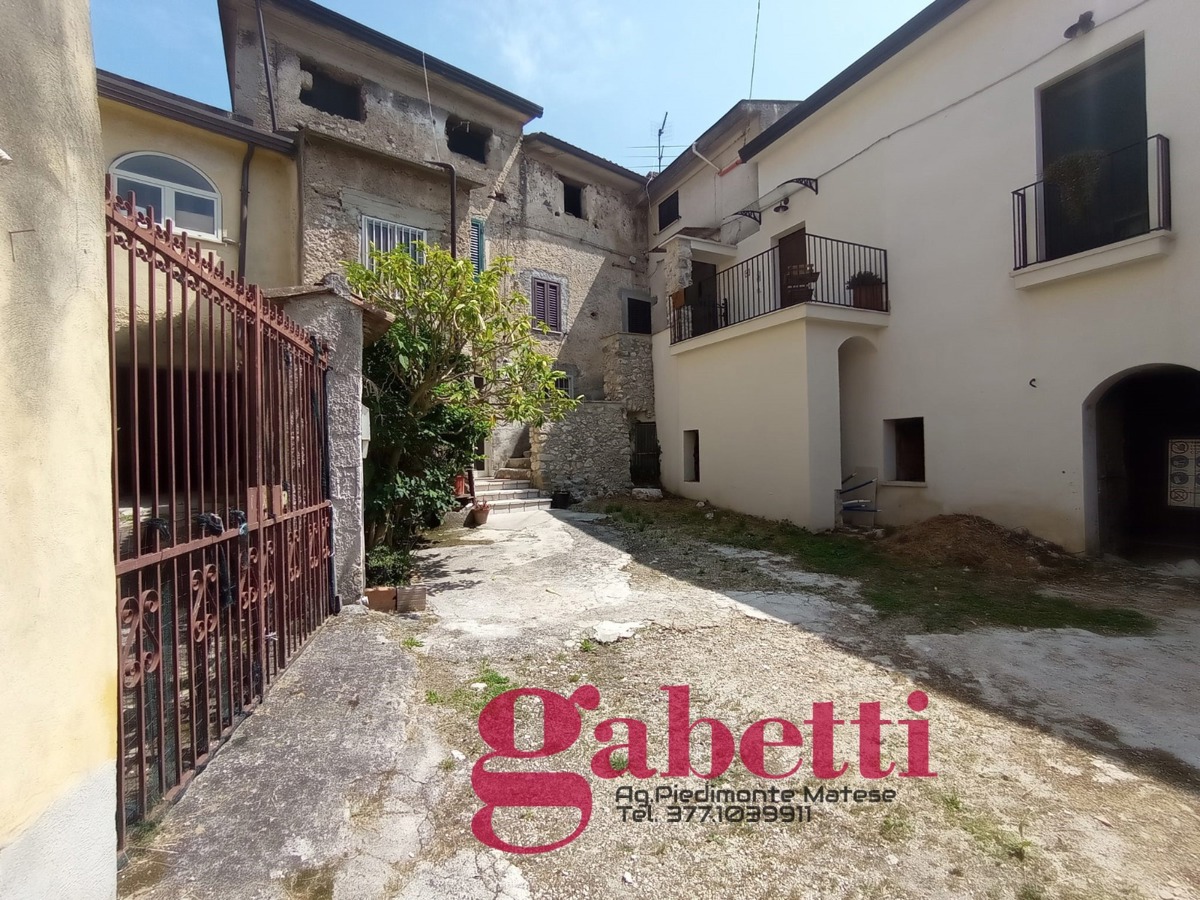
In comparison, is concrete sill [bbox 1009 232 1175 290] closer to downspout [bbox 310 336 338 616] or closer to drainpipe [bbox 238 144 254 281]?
downspout [bbox 310 336 338 616]

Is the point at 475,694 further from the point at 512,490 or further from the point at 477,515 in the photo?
the point at 512,490

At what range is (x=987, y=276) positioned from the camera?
835 cm

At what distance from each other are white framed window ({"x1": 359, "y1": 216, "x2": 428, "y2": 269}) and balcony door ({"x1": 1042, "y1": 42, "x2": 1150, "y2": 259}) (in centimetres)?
1054

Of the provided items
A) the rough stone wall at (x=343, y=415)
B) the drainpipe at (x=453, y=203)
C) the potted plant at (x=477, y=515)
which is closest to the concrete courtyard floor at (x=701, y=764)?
the rough stone wall at (x=343, y=415)

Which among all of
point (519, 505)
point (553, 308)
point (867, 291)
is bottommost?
point (519, 505)

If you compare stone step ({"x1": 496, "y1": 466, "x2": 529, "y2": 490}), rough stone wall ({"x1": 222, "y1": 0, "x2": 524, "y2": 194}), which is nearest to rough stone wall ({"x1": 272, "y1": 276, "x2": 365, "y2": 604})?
rough stone wall ({"x1": 222, "y1": 0, "x2": 524, "y2": 194})

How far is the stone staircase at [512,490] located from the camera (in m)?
11.8

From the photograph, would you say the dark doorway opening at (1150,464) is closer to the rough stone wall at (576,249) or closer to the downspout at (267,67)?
the rough stone wall at (576,249)

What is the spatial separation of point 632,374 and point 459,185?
6.05m

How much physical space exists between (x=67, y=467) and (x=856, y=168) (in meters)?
12.1

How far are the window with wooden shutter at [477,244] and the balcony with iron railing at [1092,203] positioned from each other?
35.3ft

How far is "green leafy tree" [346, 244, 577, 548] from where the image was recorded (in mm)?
5473

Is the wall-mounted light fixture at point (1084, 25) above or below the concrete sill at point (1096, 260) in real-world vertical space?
above
